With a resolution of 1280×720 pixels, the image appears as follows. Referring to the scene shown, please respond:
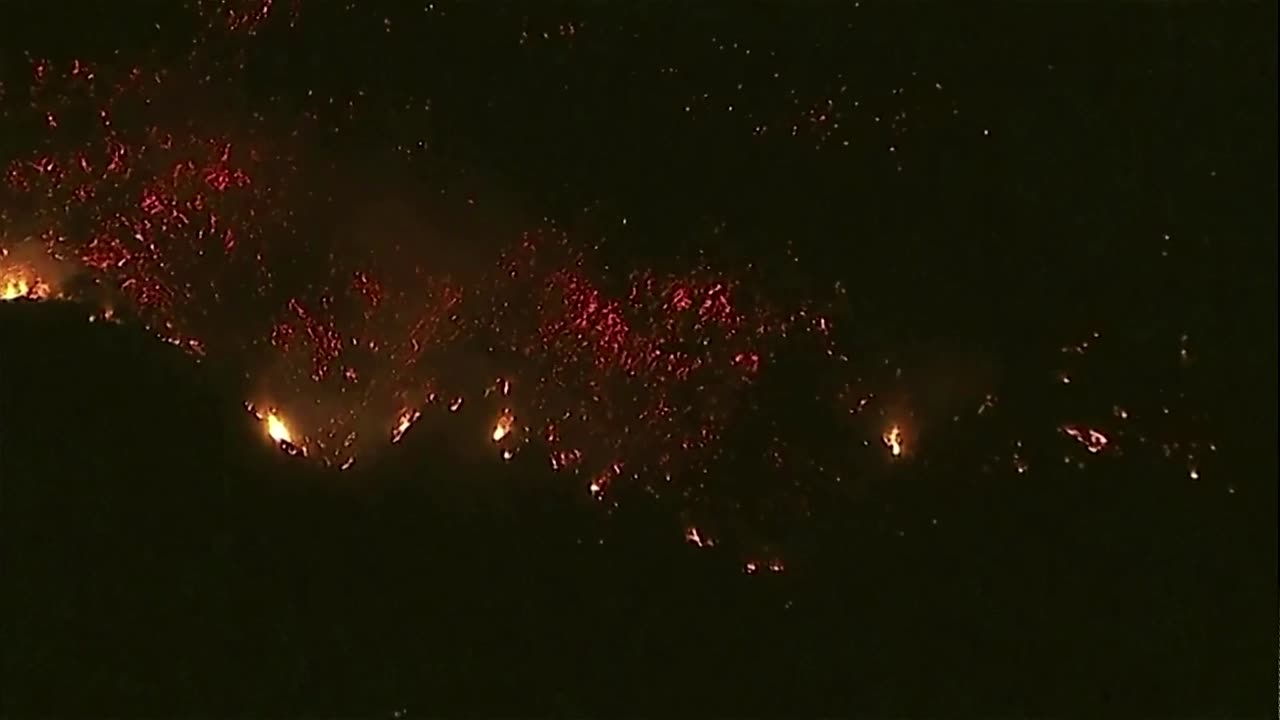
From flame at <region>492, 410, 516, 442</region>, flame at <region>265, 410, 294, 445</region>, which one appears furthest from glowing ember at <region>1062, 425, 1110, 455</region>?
flame at <region>265, 410, 294, 445</region>

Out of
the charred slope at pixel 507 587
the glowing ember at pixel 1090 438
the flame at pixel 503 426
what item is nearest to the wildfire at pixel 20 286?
the charred slope at pixel 507 587

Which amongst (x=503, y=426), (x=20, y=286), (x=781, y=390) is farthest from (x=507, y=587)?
(x=20, y=286)

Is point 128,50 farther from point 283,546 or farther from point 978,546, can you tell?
point 978,546

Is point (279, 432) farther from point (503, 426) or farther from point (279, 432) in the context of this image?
point (503, 426)

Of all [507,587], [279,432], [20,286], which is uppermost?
[20,286]

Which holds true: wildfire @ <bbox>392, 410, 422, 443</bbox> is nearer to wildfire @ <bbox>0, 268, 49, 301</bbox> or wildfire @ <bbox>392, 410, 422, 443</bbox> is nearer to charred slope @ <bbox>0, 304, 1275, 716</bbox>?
charred slope @ <bbox>0, 304, 1275, 716</bbox>

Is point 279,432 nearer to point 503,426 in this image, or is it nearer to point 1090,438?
point 503,426

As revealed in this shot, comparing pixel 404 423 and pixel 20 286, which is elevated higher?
pixel 20 286
